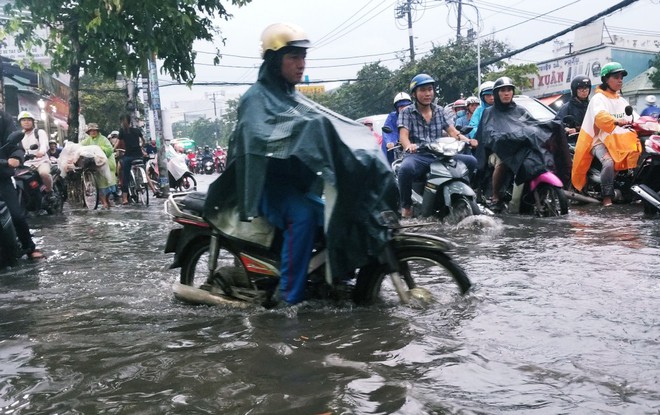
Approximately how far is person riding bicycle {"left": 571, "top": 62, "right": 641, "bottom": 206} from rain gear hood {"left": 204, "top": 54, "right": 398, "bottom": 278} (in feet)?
16.7

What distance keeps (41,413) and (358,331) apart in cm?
151

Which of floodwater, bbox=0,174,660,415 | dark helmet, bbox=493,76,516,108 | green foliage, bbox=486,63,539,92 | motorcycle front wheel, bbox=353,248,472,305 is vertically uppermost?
green foliage, bbox=486,63,539,92

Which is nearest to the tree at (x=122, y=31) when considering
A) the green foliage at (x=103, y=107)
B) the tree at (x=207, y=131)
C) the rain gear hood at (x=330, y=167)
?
the rain gear hood at (x=330, y=167)

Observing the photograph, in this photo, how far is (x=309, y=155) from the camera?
3209 mm

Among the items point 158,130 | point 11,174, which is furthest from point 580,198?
point 158,130

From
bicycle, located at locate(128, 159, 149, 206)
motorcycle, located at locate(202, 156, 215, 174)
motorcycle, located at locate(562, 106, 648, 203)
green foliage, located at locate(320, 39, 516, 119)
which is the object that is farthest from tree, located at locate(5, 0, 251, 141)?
motorcycle, located at locate(202, 156, 215, 174)

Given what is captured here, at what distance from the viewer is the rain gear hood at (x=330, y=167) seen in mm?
3234

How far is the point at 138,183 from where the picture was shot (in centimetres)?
1251

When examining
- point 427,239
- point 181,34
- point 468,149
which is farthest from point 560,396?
point 181,34

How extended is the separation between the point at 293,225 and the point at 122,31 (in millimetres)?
5846

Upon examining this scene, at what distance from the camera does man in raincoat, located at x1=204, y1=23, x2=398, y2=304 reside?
3.26 metres

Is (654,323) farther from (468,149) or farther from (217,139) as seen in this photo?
(217,139)

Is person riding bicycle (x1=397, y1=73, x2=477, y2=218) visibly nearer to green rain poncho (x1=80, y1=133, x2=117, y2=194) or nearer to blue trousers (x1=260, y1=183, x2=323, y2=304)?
blue trousers (x1=260, y1=183, x2=323, y2=304)

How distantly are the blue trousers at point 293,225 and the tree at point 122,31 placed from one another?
15.4 ft
